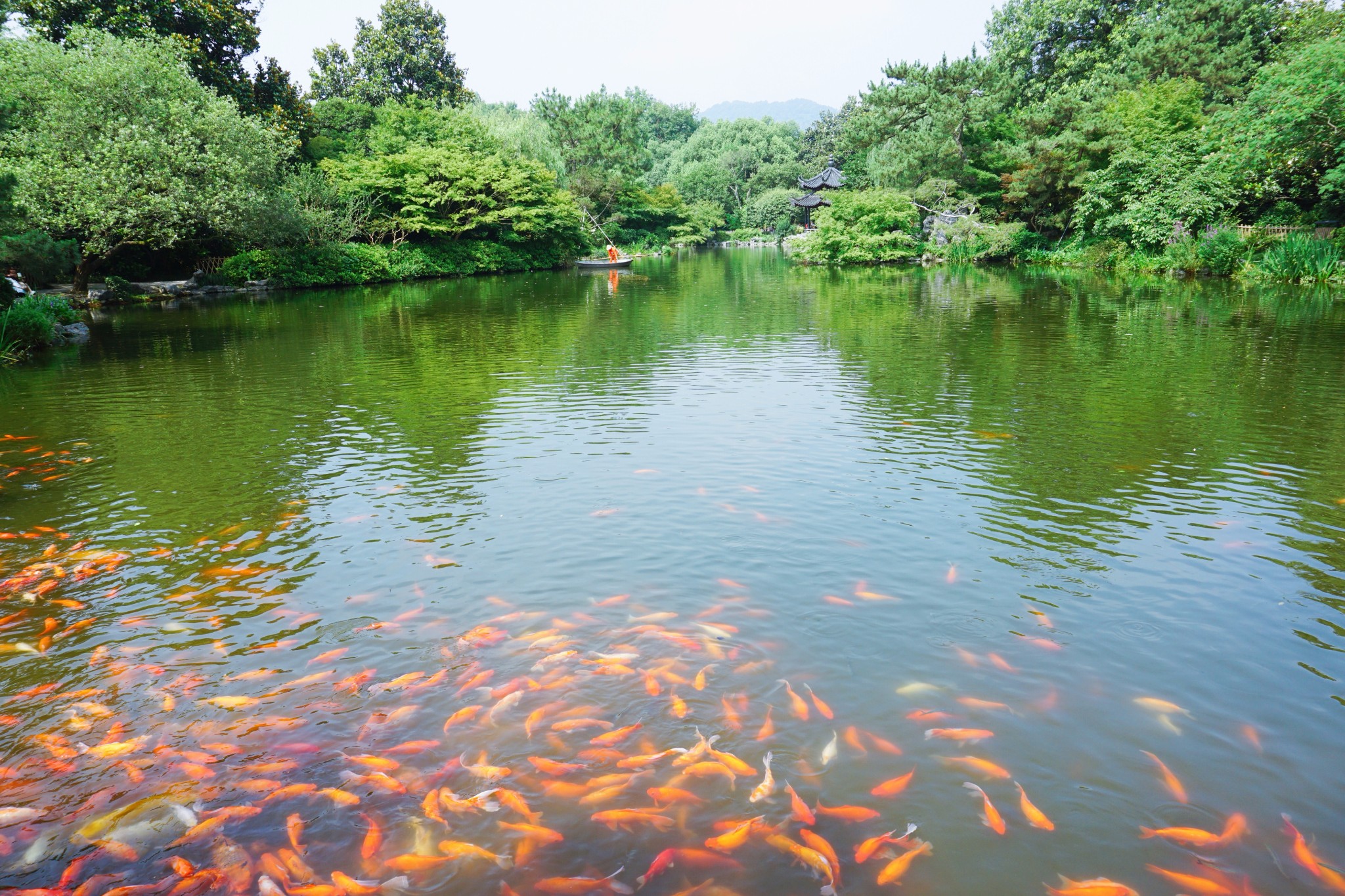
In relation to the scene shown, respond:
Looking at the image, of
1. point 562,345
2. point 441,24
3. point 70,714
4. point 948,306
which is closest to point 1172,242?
Result: point 948,306

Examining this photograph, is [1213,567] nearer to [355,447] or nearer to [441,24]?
[355,447]

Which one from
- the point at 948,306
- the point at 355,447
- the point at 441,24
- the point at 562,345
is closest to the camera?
the point at 355,447

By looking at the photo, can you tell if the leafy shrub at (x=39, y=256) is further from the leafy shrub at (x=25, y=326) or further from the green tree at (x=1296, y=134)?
the green tree at (x=1296, y=134)

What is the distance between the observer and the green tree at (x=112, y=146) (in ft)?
75.9

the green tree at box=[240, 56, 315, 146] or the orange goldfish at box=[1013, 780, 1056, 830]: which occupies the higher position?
the green tree at box=[240, 56, 315, 146]

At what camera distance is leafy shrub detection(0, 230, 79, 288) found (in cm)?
2250

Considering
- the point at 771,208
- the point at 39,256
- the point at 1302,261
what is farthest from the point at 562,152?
the point at 1302,261

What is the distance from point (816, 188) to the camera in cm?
7525

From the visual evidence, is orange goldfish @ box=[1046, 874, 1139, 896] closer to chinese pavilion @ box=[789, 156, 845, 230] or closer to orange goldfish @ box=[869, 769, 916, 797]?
orange goldfish @ box=[869, 769, 916, 797]

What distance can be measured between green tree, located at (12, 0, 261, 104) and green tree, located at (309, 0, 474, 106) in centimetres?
1520

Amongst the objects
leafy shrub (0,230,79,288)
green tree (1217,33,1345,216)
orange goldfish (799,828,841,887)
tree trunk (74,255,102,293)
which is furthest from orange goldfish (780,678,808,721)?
tree trunk (74,255,102,293)

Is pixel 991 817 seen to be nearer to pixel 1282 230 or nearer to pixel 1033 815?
pixel 1033 815

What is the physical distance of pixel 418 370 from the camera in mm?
15320

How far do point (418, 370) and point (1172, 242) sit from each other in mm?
30404
